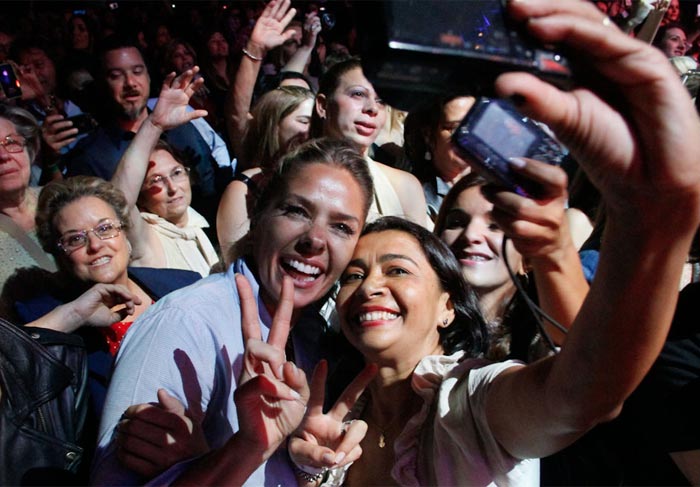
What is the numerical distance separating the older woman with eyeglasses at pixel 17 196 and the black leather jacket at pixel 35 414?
Answer: 2.20 ft

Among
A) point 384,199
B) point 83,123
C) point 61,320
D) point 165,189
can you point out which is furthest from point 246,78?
point 61,320

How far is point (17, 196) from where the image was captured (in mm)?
2568

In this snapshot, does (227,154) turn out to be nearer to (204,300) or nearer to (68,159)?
(68,159)

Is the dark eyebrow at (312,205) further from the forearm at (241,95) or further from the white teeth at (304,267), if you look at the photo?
the forearm at (241,95)

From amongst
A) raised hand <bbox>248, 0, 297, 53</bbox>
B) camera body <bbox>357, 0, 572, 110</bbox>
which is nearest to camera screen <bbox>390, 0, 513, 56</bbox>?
camera body <bbox>357, 0, 572, 110</bbox>

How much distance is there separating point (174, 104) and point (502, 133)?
238 cm

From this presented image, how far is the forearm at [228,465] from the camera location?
1265 mm

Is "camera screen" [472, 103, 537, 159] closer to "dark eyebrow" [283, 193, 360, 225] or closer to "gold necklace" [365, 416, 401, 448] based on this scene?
"dark eyebrow" [283, 193, 360, 225]

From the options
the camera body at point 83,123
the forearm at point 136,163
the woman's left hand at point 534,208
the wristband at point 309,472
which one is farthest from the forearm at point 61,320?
the camera body at point 83,123

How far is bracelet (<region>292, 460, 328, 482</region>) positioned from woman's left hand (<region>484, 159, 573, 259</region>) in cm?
77

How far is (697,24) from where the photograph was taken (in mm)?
6617

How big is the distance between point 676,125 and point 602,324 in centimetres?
29

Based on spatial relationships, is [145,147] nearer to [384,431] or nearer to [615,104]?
[384,431]

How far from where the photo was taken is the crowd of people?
84 centimetres
